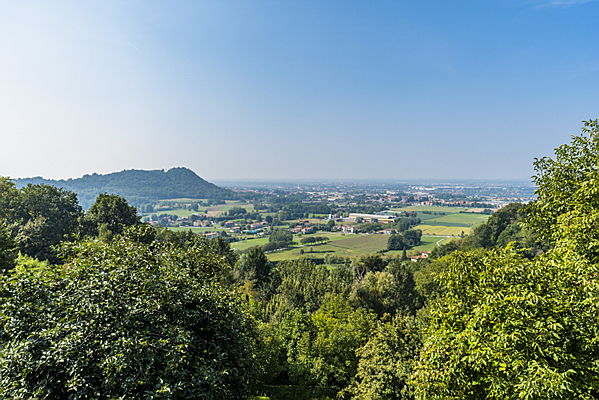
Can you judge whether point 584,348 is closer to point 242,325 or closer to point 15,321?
point 242,325

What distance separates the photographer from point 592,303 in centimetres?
650

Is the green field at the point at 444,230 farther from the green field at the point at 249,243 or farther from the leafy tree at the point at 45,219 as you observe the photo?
the leafy tree at the point at 45,219

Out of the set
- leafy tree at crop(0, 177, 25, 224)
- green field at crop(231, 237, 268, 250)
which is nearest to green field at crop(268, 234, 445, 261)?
green field at crop(231, 237, 268, 250)

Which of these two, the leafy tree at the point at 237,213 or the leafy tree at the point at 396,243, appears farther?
the leafy tree at the point at 237,213

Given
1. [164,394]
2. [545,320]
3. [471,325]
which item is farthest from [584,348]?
[164,394]

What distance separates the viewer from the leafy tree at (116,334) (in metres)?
5.48

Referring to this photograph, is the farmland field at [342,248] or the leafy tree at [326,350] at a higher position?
the leafy tree at [326,350]

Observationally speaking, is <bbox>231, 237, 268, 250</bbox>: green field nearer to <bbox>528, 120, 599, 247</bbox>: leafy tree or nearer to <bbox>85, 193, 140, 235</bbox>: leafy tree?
<bbox>85, 193, 140, 235</bbox>: leafy tree

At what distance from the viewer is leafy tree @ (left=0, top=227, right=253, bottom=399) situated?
18.0 feet

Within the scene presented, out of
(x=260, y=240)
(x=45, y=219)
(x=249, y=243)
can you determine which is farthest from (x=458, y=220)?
(x=45, y=219)

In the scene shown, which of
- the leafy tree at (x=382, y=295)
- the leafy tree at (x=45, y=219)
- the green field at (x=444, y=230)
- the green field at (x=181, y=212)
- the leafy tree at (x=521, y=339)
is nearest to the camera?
the leafy tree at (x=521, y=339)

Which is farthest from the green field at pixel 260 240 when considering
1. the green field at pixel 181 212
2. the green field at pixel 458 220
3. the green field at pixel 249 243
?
the green field at pixel 181 212

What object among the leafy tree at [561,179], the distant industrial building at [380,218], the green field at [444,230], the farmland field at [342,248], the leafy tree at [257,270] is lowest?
the farmland field at [342,248]

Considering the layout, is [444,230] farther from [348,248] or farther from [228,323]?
[228,323]
